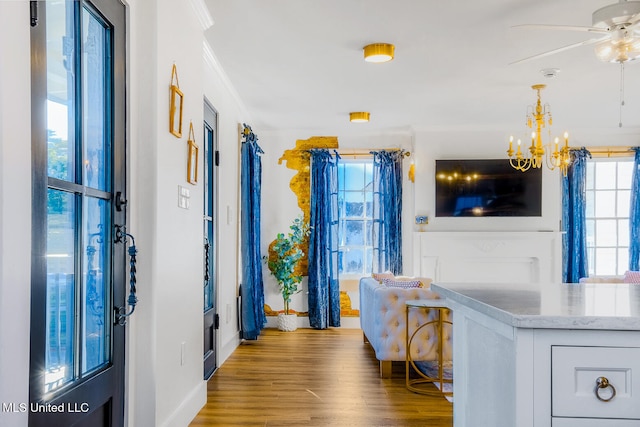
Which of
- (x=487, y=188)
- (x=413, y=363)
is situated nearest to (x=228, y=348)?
(x=413, y=363)

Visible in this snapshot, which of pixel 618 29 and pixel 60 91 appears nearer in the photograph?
pixel 60 91

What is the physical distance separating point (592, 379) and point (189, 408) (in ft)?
8.30

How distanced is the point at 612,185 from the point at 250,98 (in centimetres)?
482

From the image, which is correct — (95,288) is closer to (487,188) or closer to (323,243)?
(323,243)

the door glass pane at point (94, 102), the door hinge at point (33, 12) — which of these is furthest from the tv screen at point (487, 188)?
the door hinge at point (33, 12)

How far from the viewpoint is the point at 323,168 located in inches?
277

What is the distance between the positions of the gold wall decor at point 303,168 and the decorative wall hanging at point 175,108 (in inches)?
165

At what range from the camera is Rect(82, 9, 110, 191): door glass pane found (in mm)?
2010

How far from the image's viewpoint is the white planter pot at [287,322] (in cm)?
667

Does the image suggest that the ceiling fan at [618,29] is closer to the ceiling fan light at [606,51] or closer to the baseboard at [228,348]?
the ceiling fan light at [606,51]

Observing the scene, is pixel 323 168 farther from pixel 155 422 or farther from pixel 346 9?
pixel 155 422

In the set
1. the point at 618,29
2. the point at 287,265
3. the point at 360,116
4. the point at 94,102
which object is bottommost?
the point at 287,265

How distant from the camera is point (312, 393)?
3875mm

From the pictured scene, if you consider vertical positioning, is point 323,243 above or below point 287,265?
above
